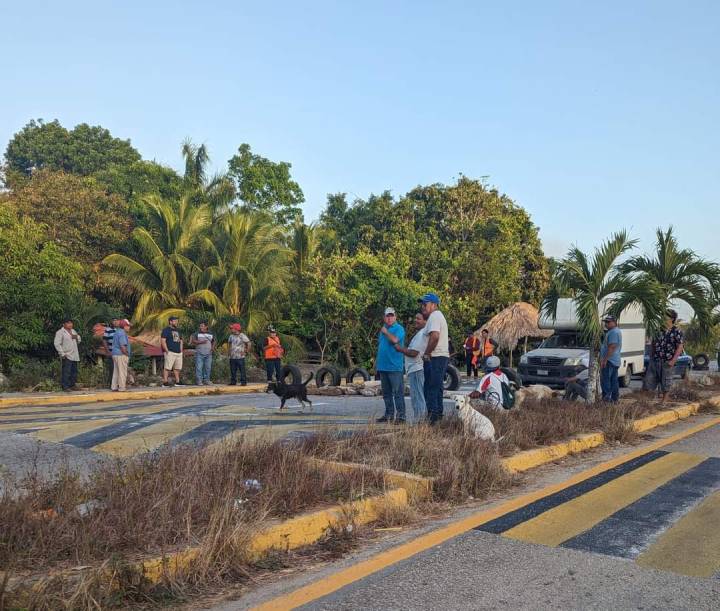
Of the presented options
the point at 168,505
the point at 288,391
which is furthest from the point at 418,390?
the point at 168,505

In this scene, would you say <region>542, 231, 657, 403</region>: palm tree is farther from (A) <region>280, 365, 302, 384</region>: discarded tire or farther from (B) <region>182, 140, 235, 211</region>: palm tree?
(B) <region>182, 140, 235, 211</region>: palm tree

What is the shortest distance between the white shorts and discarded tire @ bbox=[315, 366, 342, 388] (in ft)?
11.7

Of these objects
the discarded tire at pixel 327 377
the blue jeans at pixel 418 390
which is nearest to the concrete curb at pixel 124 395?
the discarded tire at pixel 327 377

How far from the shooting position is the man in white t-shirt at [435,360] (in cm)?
886

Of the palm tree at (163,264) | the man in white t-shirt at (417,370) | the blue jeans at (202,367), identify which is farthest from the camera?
the palm tree at (163,264)

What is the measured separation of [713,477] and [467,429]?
8.69 ft

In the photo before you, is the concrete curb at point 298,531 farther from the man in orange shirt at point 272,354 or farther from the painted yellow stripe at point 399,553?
the man in orange shirt at point 272,354

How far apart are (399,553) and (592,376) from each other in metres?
8.75

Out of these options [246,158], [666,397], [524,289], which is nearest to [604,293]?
[666,397]

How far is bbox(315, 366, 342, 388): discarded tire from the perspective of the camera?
60.6 feet

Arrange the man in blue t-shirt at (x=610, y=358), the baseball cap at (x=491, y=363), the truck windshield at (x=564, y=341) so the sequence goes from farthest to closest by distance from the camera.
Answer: the truck windshield at (x=564, y=341)
the man in blue t-shirt at (x=610, y=358)
the baseball cap at (x=491, y=363)

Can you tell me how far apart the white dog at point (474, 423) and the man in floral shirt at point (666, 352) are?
6703 mm

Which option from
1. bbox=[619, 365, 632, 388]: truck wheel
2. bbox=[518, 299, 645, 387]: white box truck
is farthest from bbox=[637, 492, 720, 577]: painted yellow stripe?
bbox=[619, 365, 632, 388]: truck wheel

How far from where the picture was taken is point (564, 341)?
63.7ft
